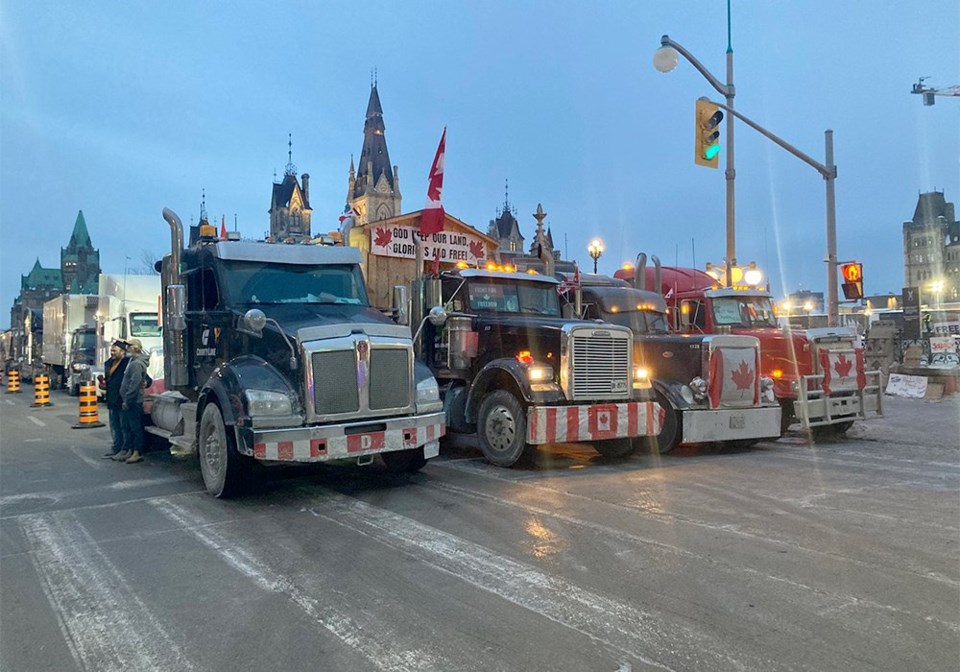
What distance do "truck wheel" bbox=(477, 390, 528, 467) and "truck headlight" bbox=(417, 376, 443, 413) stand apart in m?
1.26

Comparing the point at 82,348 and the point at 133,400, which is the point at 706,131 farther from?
the point at 82,348

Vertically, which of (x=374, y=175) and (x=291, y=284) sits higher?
(x=374, y=175)

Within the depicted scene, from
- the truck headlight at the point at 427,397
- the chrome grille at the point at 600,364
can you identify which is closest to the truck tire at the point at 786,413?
the chrome grille at the point at 600,364

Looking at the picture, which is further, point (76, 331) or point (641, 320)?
point (76, 331)

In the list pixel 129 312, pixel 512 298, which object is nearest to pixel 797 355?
pixel 512 298

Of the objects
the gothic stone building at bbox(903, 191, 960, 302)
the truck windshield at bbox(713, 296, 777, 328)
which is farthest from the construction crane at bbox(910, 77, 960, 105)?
the truck windshield at bbox(713, 296, 777, 328)

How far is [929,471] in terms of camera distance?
904cm

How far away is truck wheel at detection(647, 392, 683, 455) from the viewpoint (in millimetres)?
10305

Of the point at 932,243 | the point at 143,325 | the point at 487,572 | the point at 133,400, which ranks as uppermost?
the point at 932,243

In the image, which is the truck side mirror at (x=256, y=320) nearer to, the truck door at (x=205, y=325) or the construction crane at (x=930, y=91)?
the truck door at (x=205, y=325)

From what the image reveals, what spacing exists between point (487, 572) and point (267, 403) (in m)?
2.99

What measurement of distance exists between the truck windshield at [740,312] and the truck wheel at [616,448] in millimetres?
3660

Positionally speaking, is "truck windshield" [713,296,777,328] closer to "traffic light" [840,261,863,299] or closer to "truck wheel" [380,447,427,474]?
"traffic light" [840,261,863,299]

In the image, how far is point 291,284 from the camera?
27.5ft
